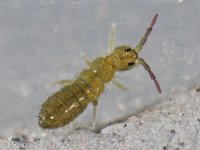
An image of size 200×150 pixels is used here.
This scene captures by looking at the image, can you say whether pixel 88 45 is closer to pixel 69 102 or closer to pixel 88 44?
pixel 88 44

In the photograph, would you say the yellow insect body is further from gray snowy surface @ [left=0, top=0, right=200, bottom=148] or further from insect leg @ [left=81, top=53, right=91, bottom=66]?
gray snowy surface @ [left=0, top=0, right=200, bottom=148]

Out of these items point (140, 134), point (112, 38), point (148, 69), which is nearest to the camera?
point (140, 134)

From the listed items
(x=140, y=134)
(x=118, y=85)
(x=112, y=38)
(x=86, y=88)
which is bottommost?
(x=140, y=134)

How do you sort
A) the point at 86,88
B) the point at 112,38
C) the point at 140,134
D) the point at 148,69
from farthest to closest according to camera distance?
1. the point at 112,38
2. the point at 148,69
3. the point at 86,88
4. the point at 140,134

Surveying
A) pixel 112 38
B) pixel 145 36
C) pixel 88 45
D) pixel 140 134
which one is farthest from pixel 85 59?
pixel 140 134

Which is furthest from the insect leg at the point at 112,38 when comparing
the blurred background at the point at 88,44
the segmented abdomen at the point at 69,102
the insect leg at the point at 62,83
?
the insect leg at the point at 62,83

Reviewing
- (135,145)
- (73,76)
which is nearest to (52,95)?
(73,76)

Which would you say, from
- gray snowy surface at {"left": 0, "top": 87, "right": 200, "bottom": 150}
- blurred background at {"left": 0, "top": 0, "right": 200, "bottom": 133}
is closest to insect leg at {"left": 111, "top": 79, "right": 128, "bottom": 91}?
blurred background at {"left": 0, "top": 0, "right": 200, "bottom": 133}
